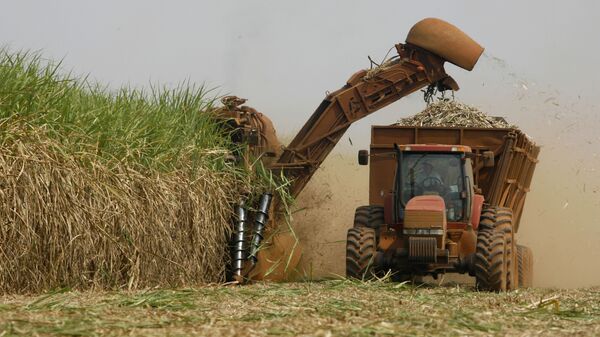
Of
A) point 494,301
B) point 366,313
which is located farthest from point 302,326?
point 494,301

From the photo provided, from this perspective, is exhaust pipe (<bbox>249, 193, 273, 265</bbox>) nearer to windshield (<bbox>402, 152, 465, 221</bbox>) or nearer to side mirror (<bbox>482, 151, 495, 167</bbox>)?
windshield (<bbox>402, 152, 465, 221</bbox>)

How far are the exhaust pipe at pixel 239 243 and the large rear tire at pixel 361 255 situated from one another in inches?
60.9

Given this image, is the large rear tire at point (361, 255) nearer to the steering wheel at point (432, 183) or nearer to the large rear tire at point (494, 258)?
the steering wheel at point (432, 183)

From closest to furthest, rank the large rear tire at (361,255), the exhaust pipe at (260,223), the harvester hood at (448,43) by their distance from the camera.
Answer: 1. the large rear tire at (361,255)
2. the exhaust pipe at (260,223)
3. the harvester hood at (448,43)

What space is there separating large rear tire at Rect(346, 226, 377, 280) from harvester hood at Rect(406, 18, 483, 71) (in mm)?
3307

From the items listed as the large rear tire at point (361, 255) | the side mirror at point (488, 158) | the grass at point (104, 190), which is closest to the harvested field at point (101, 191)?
the grass at point (104, 190)

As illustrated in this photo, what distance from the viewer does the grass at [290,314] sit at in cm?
829

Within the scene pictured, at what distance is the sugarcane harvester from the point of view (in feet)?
53.9

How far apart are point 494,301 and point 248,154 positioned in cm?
542

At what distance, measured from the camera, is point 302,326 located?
8.55 meters

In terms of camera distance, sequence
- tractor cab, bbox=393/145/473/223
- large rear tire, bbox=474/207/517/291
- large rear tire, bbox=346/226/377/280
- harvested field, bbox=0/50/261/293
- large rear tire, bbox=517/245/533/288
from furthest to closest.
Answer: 1. large rear tire, bbox=517/245/533/288
2. tractor cab, bbox=393/145/473/223
3. large rear tire, bbox=346/226/377/280
4. large rear tire, bbox=474/207/517/291
5. harvested field, bbox=0/50/261/293

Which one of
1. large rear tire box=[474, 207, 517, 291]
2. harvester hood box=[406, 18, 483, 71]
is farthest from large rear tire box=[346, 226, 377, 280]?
harvester hood box=[406, 18, 483, 71]

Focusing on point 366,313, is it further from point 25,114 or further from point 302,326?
point 25,114

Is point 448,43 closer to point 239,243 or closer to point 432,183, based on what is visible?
point 432,183
